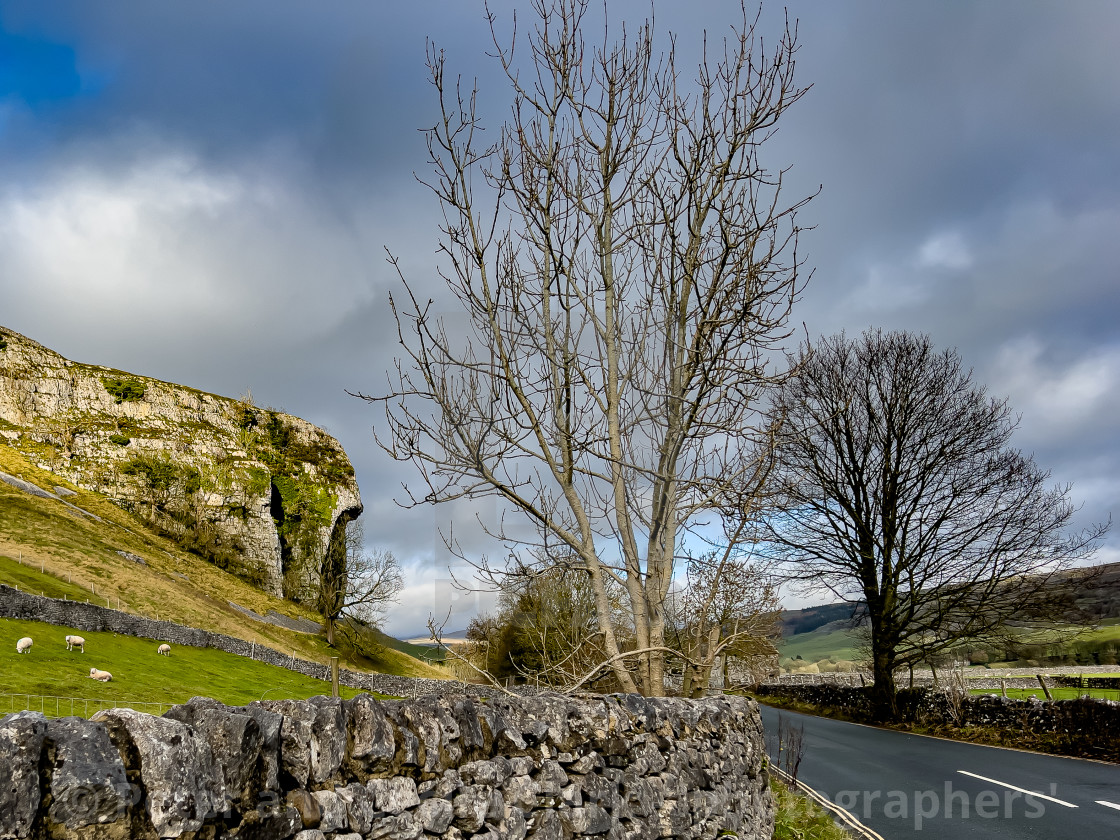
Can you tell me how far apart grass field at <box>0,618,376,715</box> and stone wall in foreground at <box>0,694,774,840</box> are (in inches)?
544

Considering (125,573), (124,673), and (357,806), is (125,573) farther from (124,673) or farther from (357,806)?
(357,806)

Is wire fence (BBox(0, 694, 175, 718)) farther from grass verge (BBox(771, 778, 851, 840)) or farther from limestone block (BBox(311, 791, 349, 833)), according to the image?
limestone block (BBox(311, 791, 349, 833))

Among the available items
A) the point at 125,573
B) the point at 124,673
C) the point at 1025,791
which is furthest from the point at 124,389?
the point at 1025,791

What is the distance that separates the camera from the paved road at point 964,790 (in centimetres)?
985

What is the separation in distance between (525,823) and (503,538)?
3.10 metres

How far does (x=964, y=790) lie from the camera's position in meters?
12.0

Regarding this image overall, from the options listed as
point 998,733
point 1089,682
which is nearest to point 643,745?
point 998,733

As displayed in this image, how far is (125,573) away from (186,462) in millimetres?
25929

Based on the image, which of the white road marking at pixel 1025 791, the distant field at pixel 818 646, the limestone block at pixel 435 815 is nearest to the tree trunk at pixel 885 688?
the white road marking at pixel 1025 791

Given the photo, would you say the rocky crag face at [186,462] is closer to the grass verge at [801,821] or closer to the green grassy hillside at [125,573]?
the green grassy hillside at [125,573]

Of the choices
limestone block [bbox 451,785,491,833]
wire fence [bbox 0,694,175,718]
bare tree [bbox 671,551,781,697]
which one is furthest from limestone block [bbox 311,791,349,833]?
wire fence [bbox 0,694,175,718]

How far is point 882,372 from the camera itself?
2438 cm

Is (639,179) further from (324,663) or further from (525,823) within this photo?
(324,663)

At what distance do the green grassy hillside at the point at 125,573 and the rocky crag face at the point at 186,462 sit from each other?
396 cm
